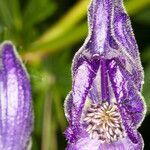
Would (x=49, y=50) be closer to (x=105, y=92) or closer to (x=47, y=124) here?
(x=47, y=124)

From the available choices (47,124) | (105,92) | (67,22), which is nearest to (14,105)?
(105,92)

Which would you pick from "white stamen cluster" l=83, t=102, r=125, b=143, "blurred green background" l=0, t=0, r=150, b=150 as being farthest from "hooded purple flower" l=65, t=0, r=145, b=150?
"blurred green background" l=0, t=0, r=150, b=150

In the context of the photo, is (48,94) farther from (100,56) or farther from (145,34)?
(100,56)

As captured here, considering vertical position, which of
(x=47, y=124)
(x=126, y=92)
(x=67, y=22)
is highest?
(x=67, y=22)

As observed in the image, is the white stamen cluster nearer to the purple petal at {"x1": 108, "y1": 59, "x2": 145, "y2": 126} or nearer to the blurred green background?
the purple petal at {"x1": 108, "y1": 59, "x2": 145, "y2": 126}

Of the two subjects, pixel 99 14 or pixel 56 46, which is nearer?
pixel 99 14

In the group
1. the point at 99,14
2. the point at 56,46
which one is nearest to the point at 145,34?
the point at 56,46
